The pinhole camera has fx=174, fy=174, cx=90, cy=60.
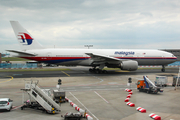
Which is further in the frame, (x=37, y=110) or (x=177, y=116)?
(x=37, y=110)

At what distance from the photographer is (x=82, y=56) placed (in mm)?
38688

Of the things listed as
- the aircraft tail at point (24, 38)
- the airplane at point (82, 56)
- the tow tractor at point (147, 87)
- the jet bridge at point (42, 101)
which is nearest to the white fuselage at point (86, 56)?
the airplane at point (82, 56)

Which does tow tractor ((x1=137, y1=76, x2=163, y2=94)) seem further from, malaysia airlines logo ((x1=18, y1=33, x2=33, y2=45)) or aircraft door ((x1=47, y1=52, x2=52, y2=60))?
malaysia airlines logo ((x1=18, y1=33, x2=33, y2=45))

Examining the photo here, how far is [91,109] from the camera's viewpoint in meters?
13.0

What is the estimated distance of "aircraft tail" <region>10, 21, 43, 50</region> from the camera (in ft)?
118

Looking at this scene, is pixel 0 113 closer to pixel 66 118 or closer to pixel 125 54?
pixel 66 118

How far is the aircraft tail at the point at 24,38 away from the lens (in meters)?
35.9

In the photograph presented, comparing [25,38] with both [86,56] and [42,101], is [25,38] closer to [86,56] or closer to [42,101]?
[86,56]

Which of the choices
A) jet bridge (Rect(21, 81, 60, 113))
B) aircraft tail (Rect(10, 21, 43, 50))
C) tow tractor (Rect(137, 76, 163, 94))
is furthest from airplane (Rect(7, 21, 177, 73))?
jet bridge (Rect(21, 81, 60, 113))

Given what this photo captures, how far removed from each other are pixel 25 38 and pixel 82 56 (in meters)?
12.8

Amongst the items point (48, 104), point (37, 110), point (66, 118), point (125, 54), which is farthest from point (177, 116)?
point (125, 54)

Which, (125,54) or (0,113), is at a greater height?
(125,54)

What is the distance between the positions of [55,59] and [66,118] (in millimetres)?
28272

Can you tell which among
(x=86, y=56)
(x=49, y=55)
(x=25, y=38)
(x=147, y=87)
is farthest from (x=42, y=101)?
(x=25, y=38)
